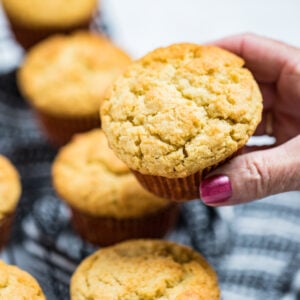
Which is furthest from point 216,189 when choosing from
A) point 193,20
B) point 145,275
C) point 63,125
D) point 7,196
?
point 193,20

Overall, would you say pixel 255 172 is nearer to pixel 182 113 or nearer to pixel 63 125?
pixel 182 113

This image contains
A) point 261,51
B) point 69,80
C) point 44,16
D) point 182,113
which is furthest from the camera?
point 44,16

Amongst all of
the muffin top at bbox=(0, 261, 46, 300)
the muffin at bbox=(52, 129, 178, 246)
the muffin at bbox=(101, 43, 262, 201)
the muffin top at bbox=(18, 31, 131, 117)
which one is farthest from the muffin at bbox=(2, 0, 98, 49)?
the muffin top at bbox=(0, 261, 46, 300)

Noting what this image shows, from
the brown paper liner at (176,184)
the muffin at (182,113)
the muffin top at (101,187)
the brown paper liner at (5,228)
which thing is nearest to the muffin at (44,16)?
the muffin top at (101,187)

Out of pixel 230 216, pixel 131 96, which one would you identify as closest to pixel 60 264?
pixel 230 216

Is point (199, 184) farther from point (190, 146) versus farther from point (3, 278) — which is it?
point (3, 278)

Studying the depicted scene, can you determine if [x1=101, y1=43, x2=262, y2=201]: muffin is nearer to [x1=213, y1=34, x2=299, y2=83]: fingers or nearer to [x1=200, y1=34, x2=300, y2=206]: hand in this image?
[x1=200, y1=34, x2=300, y2=206]: hand
